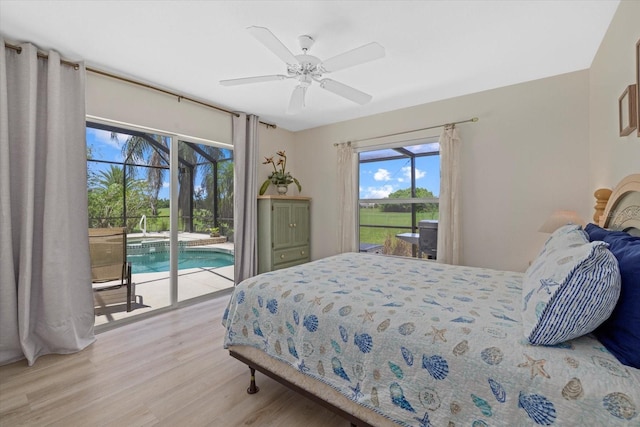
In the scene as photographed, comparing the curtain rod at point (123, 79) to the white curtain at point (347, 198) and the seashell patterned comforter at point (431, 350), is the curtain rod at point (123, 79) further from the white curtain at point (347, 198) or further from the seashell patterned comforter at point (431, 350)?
the seashell patterned comforter at point (431, 350)

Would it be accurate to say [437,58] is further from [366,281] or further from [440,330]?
[440,330]

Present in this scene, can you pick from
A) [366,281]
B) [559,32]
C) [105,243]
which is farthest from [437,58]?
[105,243]

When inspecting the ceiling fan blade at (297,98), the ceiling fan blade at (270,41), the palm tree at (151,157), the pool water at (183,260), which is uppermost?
the ceiling fan blade at (270,41)

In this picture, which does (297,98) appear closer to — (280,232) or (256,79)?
(256,79)

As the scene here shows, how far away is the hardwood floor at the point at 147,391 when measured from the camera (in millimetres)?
1628

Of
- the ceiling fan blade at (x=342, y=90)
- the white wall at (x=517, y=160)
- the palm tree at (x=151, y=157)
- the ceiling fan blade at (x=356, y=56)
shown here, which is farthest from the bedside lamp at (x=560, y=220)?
the palm tree at (x=151, y=157)

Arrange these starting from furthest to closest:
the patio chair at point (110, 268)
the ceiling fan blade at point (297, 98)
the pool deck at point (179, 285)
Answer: the pool deck at point (179, 285) < the patio chair at point (110, 268) < the ceiling fan blade at point (297, 98)

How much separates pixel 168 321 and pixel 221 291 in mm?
925

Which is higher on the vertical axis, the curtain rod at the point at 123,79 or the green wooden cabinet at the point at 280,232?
the curtain rod at the point at 123,79

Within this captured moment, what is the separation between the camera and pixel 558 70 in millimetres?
2623

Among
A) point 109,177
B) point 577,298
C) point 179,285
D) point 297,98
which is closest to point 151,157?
point 109,177

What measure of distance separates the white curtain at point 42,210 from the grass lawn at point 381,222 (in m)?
3.17

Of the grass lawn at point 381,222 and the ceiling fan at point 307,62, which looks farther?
the grass lawn at point 381,222

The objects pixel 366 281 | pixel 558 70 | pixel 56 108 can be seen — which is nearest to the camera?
pixel 366 281
